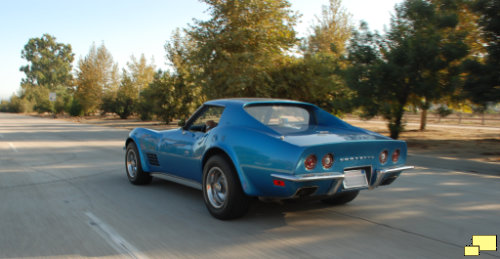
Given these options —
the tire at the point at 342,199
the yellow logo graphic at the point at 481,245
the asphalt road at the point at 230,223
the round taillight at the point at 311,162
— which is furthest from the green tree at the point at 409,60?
the round taillight at the point at 311,162

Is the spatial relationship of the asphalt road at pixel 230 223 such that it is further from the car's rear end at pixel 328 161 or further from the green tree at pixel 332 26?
the green tree at pixel 332 26

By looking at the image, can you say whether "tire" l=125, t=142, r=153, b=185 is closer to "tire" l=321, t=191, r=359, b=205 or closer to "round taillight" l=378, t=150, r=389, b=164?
"tire" l=321, t=191, r=359, b=205

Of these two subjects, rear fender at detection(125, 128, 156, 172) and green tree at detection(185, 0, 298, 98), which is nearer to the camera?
rear fender at detection(125, 128, 156, 172)

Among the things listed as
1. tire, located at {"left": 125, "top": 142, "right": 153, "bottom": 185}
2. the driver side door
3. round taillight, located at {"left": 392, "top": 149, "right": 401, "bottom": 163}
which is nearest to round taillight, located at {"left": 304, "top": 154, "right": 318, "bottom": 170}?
round taillight, located at {"left": 392, "top": 149, "right": 401, "bottom": 163}

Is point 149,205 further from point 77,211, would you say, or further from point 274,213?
point 274,213

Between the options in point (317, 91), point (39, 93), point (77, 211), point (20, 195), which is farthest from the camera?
point (39, 93)

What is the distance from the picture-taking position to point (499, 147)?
12.8 metres

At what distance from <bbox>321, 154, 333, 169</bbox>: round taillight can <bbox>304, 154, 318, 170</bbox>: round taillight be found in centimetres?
11

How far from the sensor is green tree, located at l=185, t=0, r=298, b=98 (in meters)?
19.8

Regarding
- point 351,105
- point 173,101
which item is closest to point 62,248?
point 351,105

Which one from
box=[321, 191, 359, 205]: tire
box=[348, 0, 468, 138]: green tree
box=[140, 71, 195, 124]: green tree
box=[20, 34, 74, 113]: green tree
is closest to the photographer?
box=[321, 191, 359, 205]: tire

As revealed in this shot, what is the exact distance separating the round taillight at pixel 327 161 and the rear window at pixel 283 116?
0.81 m

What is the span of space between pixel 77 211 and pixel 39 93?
74459mm

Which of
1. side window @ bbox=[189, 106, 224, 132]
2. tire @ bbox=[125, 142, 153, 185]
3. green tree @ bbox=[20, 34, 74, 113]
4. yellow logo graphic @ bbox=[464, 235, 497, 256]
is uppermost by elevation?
green tree @ bbox=[20, 34, 74, 113]
